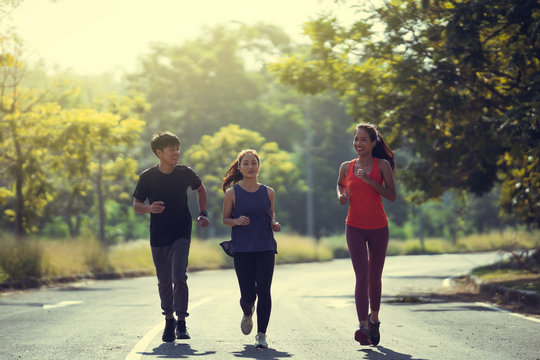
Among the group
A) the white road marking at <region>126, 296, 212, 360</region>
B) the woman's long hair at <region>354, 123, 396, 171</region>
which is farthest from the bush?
the woman's long hair at <region>354, 123, 396, 171</region>

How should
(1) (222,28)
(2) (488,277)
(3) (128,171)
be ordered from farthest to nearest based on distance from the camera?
(1) (222,28), (3) (128,171), (2) (488,277)

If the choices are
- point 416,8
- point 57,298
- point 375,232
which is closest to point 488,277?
point 416,8

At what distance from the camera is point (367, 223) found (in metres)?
7.89

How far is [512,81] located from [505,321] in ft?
23.3

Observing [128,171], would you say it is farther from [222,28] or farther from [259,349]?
[222,28]

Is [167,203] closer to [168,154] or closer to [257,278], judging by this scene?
[168,154]

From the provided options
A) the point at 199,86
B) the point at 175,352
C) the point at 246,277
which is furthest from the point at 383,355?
the point at 199,86

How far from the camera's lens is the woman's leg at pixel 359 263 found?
7.86m

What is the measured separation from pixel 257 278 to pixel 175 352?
1.04 m

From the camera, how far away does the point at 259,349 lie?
26.1ft

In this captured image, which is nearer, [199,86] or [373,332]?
[373,332]

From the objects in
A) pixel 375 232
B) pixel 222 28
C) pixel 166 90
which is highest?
pixel 222 28

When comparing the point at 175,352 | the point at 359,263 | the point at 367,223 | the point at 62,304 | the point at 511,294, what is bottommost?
the point at 62,304

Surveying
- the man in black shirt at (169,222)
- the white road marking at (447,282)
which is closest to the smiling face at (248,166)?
the man in black shirt at (169,222)
